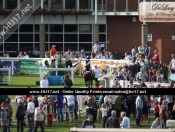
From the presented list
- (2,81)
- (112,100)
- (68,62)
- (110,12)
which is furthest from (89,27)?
(112,100)

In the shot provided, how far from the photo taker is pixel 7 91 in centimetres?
210

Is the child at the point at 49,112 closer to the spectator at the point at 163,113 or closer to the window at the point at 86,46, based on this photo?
the spectator at the point at 163,113

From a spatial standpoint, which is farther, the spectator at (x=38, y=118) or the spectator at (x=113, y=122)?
the spectator at (x=38, y=118)

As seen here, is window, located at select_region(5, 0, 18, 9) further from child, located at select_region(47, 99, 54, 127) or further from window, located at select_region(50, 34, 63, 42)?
child, located at select_region(47, 99, 54, 127)

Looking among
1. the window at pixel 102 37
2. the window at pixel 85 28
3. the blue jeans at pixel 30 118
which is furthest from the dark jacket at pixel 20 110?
the window at pixel 102 37

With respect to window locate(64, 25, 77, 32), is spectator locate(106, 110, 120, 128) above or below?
below

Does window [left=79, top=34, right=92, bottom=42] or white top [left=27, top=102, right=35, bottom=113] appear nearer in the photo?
white top [left=27, top=102, right=35, bottom=113]

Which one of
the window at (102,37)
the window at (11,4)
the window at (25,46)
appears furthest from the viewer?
the window at (102,37)

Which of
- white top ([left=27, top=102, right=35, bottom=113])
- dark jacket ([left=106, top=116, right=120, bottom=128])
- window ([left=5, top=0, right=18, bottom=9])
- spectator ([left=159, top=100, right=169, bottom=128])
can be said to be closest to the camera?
spectator ([left=159, top=100, right=169, bottom=128])

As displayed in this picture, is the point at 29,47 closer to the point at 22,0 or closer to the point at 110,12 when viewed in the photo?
the point at 22,0

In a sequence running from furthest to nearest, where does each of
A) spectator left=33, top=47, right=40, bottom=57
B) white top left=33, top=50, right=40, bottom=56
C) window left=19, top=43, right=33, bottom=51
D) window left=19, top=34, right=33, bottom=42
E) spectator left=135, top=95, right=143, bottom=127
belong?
window left=19, top=34, right=33, bottom=42
window left=19, top=43, right=33, bottom=51
white top left=33, top=50, right=40, bottom=56
spectator left=33, top=47, right=40, bottom=57
spectator left=135, top=95, right=143, bottom=127

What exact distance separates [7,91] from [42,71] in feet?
39.7

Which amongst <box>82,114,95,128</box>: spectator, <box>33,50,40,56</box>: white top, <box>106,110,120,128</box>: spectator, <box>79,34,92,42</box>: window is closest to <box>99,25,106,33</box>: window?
<box>79,34,92,42</box>: window

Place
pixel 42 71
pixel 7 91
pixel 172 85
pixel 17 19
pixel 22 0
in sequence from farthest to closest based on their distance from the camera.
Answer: pixel 17 19 → pixel 22 0 → pixel 42 71 → pixel 172 85 → pixel 7 91
